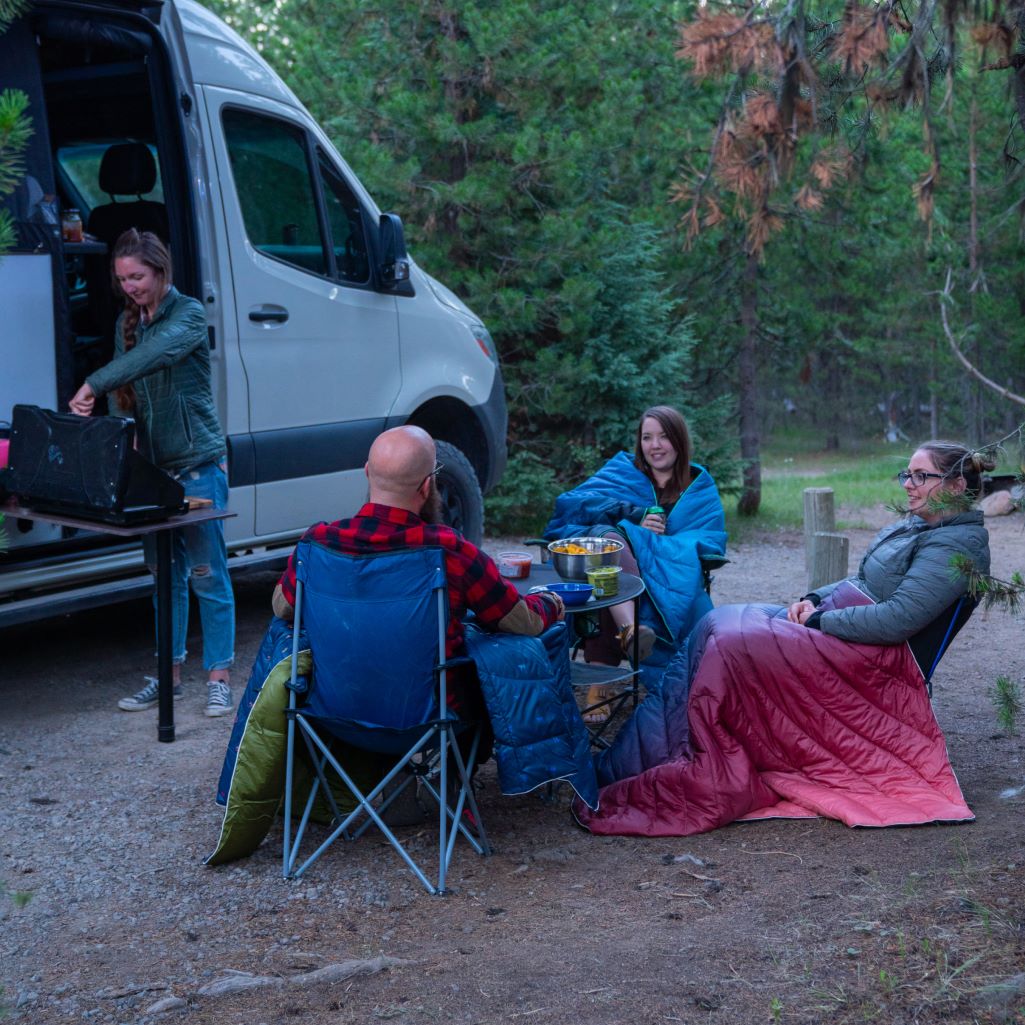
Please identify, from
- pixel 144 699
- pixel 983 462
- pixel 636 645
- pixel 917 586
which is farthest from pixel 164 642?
pixel 983 462

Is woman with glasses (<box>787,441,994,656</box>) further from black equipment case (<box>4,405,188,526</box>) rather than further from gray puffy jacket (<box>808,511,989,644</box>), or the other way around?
black equipment case (<box>4,405,188,526</box>)

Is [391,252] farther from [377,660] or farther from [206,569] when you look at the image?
[377,660]

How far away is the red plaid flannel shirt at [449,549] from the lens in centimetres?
346

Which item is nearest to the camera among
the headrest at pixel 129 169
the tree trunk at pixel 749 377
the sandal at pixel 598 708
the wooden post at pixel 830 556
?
the sandal at pixel 598 708

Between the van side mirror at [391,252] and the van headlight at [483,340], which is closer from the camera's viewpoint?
the van side mirror at [391,252]

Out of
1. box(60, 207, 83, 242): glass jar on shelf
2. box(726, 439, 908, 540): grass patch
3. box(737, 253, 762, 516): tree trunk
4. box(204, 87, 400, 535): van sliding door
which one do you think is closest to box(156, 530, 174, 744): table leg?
box(204, 87, 400, 535): van sliding door

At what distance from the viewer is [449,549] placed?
11.4 ft

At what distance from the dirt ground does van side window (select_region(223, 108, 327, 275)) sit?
8.05 ft

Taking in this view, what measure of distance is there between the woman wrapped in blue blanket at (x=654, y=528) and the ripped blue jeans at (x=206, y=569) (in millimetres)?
1402

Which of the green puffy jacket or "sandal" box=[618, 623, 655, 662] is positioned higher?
the green puffy jacket

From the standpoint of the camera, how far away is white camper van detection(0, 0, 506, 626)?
4719 mm

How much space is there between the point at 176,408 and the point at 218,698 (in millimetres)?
1195

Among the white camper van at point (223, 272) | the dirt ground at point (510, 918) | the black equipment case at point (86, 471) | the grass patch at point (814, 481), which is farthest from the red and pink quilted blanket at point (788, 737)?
the grass patch at point (814, 481)

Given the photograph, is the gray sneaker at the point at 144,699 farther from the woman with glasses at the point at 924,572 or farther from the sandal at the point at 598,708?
the woman with glasses at the point at 924,572
